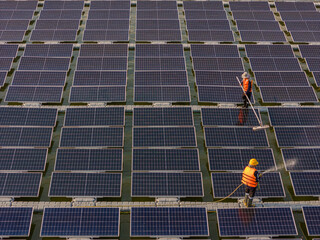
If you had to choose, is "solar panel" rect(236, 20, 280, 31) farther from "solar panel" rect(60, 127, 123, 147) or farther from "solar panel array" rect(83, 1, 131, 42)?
"solar panel" rect(60, 127, 123, 147)

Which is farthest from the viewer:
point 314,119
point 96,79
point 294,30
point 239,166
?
point 294,30

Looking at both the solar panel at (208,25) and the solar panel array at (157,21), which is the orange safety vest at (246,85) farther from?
the solar panel at (208,25)

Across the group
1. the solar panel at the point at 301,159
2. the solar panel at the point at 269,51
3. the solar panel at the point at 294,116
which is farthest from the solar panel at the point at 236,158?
the solar panel at the point at 269,51

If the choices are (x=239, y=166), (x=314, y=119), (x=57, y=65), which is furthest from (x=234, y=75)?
(x=57, y=65)

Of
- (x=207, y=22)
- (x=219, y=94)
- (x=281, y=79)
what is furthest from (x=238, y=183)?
(x=207, y=22)

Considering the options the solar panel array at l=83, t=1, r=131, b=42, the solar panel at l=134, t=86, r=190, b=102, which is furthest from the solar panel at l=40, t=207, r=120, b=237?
the solar panel array at l=83, t=1, r=131, b=42

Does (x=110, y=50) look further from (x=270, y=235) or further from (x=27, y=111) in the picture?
(x=270, y=235)
